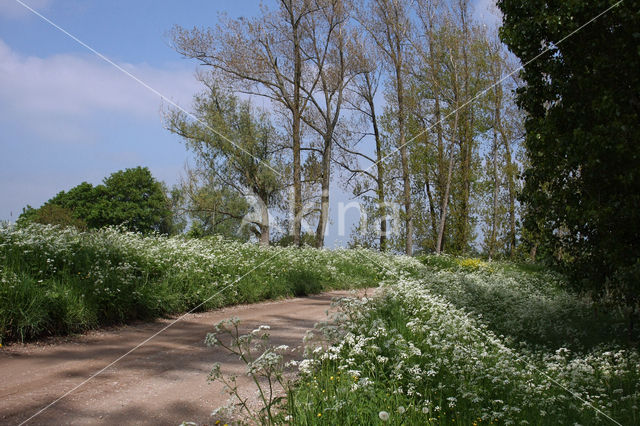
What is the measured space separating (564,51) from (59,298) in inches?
363

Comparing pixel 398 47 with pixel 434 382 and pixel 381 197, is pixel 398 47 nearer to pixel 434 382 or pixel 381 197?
pixel 381 197

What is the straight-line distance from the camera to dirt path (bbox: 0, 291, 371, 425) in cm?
428

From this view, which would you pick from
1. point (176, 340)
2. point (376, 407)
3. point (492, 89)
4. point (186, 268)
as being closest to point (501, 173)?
point (492, 89)

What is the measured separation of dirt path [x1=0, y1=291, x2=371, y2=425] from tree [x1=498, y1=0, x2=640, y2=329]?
5.08 meters

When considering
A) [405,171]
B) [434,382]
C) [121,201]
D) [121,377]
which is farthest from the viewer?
[121,201]

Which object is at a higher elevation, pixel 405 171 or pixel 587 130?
pixel 405 171

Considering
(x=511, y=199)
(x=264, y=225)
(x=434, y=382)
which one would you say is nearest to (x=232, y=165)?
(x=264, y=225)

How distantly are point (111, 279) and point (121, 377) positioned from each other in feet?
10.9

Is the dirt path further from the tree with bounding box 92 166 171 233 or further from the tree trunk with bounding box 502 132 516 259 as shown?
the tree with bounding box 92 166 171 233

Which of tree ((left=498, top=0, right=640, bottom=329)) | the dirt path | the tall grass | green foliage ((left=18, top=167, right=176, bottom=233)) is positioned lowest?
the dirt path

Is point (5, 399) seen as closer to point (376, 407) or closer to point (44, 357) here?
point (44, 357)

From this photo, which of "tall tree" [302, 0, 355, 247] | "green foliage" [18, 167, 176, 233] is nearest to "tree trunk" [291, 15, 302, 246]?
"tall tree" [302, 0, 355, 247]

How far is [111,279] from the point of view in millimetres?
8203

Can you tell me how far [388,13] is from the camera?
82.8 ft
